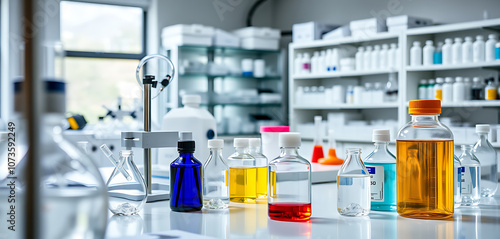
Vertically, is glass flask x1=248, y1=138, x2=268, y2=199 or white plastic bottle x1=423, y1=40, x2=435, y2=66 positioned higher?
white plastic bottle x1=423, y1=40, x2=435, y2=66

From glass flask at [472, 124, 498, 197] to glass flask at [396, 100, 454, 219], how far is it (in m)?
0.35

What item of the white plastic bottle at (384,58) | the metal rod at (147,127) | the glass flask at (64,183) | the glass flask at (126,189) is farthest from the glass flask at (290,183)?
the white plastic bottle at (384,58)

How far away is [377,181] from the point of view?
4.03 feet

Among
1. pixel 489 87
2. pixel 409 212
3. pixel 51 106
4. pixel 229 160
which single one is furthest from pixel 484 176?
pixel 489 87

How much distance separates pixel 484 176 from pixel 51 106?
4.27 feet

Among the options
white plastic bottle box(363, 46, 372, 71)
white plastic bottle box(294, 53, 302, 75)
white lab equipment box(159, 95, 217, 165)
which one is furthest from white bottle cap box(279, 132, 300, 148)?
white plastic bottle box(294, 53, 302, 75)

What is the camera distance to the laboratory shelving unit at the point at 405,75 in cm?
405

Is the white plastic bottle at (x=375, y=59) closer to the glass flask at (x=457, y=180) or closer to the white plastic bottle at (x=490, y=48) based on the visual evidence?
the white plastic bottle at (x=490, y=48)

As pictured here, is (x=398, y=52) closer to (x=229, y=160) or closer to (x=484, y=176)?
(x=484, y=176)

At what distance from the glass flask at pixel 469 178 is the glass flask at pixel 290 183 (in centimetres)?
45

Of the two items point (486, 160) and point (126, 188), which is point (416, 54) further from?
point (126, 188)

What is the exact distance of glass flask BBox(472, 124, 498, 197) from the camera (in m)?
1.46

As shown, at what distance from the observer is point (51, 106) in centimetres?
55

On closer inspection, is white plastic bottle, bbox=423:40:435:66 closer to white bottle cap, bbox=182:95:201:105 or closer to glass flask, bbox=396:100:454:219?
white bottle cap, bbox=182:95:201:105
